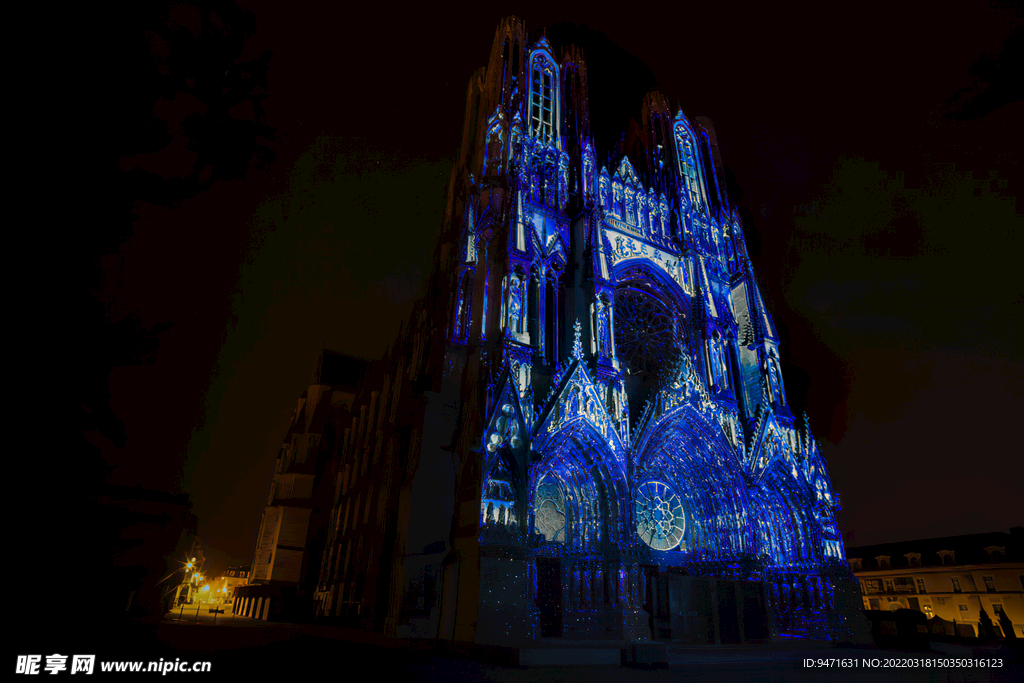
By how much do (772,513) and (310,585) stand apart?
86.3ft

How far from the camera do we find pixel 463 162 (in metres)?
26.2

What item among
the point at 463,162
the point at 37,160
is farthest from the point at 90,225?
the point at 463,162

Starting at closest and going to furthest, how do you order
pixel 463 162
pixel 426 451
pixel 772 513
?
pixel 426 451, pixel 772 513, pixel 463 162

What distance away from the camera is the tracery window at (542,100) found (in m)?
27.0

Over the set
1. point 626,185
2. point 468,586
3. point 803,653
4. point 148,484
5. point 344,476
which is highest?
point 626,185

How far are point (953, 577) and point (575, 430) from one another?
39322mm

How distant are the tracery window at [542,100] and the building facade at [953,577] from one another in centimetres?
3462

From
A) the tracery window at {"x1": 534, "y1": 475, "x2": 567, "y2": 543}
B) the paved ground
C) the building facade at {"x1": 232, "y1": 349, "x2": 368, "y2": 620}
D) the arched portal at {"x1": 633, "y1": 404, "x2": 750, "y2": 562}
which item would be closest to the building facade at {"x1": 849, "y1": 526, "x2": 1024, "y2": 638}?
the arched portal at {"x1": 633, "y1": 404, "x2": 750, "y2": 562}

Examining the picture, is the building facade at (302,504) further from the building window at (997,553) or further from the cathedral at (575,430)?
the building window at (997,553)

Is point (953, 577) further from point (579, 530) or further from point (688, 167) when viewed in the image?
point (579, 530)

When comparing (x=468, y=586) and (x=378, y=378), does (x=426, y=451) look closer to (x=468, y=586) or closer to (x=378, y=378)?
(x=468, y=586)

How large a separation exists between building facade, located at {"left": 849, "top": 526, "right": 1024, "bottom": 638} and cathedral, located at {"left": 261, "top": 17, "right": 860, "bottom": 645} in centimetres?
2097

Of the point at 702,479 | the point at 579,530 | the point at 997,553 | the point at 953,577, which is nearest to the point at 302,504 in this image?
the point at 579,530

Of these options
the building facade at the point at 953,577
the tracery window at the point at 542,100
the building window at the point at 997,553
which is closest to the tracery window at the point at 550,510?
the tracery window at the point at 542,100
